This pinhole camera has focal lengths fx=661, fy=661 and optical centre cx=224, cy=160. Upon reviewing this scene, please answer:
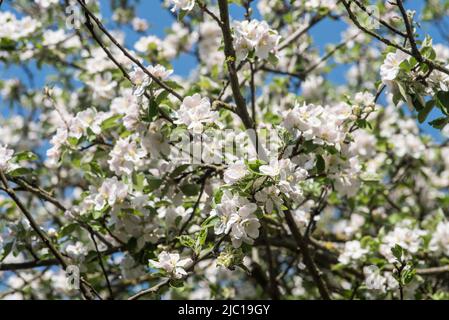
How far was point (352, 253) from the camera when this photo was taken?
306cm

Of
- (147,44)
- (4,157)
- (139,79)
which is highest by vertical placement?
(147,44)

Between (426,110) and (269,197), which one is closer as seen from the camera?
(269,197)

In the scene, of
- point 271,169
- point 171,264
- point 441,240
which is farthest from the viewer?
point 441,240

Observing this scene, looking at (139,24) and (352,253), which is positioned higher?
(139,24)

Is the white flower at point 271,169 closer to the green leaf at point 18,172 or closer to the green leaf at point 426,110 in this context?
the green leaf at point 426,110

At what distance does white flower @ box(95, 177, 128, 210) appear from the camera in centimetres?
248

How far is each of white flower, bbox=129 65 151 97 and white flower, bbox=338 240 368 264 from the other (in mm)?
1326

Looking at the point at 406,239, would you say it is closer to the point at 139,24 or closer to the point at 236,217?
the point at 236,217

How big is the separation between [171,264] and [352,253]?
1216 mm

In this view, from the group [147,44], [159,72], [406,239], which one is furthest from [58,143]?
[406,239]
